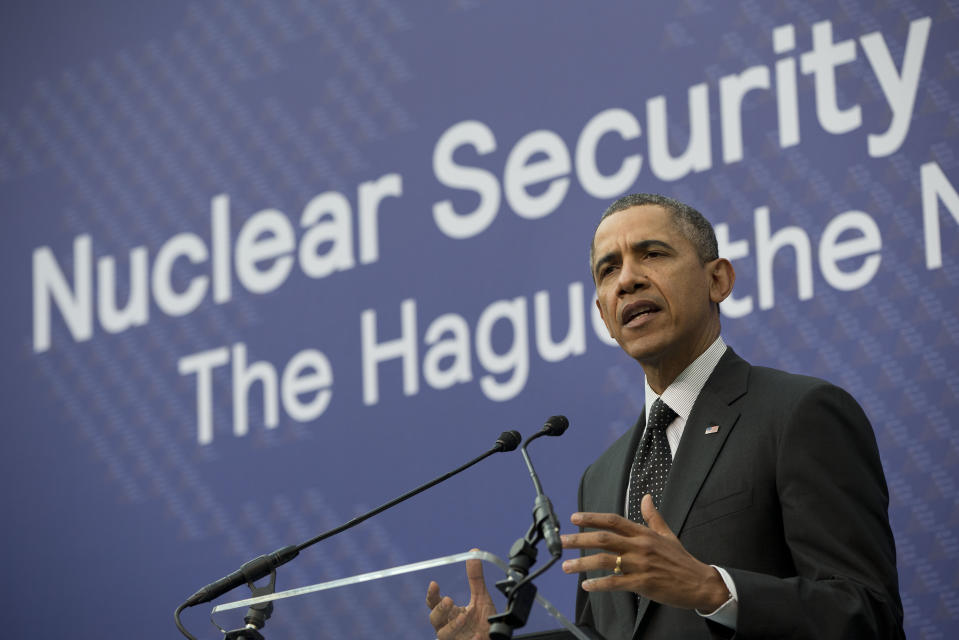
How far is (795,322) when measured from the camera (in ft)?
10.8

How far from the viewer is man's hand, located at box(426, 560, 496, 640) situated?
5.94 feet

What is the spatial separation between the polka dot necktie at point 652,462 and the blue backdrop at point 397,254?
90cm

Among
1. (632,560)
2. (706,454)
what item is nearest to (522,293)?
(706,454)

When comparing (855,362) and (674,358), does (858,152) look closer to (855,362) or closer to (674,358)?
(855,362)

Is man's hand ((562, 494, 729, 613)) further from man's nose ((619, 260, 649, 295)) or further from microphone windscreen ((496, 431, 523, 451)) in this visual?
man's nose ((619, 260, 649, 295))

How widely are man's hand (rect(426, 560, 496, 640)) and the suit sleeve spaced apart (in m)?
0.37

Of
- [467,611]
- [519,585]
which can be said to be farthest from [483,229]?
[519,585]

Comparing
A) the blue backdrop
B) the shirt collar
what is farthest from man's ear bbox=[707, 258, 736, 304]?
the blue backdrop

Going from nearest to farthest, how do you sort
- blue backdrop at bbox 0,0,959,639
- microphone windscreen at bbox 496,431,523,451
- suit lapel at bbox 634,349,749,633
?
1. suit lapel at bbox 634,349,749,633
2. microphone windscreen at bbox 496,431,523,451
3. blue backdrop at bbox 0,0,959,639

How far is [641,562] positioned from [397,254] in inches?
93.7

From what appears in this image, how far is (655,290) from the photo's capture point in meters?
2.47

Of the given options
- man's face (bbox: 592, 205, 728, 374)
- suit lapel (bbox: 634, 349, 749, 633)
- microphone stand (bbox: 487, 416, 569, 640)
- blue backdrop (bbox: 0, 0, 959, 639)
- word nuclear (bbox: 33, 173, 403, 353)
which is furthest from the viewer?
word nuclear (bbox: 33, 173, 403, 353)

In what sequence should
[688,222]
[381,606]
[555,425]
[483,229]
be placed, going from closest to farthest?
[381,606]
[555,425]
[688,222]
[483,229]

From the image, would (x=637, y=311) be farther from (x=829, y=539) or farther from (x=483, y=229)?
(x=483, y=229)
